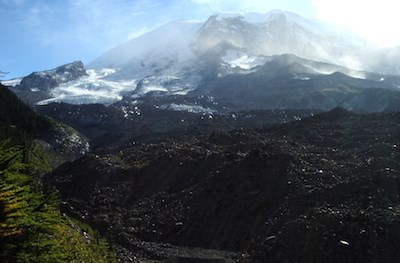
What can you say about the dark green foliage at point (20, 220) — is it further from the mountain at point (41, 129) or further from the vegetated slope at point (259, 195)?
the mountain at point (41, 129)

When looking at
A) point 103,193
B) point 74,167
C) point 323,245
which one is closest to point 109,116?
point 74,167

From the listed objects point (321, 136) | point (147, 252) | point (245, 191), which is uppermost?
point (321, 136)

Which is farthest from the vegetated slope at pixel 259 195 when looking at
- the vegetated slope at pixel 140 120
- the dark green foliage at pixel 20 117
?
the vegetated slope at pixel 140 120

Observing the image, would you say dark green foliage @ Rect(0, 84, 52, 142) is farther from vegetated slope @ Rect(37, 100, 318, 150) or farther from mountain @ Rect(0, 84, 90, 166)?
vegetated slope @ Rect(37, 100, 318, 150)

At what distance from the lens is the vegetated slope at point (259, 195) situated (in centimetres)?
3108

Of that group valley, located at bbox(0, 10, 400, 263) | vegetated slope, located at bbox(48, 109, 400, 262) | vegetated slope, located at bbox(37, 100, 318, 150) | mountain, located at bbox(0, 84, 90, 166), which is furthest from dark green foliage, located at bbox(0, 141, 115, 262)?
vegetated slope, located at bbox(37, 100, 318, 150)

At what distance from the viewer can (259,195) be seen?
46.6 meters

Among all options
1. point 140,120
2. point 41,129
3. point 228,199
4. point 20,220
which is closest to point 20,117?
point 41,129

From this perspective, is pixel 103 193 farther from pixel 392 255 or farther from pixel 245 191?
pixel 392 255

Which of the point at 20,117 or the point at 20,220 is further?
the point at 20,117

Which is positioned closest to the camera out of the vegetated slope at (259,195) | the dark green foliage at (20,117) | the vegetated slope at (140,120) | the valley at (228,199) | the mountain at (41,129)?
the valley at (228,199)

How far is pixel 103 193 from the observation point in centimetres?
5678

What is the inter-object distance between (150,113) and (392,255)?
161065 mm

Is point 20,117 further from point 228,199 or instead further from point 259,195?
point 259,195
